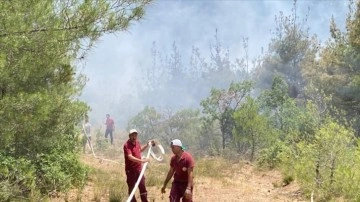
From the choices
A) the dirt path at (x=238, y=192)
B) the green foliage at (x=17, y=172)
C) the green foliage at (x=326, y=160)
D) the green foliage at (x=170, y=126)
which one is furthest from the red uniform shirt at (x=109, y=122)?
the green foliage at (x=17, y=172)

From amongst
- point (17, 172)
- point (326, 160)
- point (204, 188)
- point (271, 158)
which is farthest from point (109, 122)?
point (17, 172)

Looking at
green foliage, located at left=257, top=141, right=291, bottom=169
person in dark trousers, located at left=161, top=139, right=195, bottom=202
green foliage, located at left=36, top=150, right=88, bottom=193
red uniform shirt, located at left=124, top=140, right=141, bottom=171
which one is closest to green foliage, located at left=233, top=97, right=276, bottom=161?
green foliage, located at left=257, top=141, right=291, bottom=169

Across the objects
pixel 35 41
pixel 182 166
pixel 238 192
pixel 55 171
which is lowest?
pixel 238 192

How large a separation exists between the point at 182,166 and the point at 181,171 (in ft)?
0.28

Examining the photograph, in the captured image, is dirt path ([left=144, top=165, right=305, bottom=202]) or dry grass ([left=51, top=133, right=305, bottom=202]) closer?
dry grass ([left=51, top=133, right=305, bottom=202])

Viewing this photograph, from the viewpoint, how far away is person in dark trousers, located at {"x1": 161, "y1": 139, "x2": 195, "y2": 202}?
6266 millimetres

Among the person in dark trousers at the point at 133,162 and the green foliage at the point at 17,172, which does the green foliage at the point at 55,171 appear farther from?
the person in dark trousers at the point at 133,162

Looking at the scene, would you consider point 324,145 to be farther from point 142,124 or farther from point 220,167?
point 142,124

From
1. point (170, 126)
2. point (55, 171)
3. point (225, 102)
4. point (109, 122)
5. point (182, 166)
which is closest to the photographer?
point (182, 166)

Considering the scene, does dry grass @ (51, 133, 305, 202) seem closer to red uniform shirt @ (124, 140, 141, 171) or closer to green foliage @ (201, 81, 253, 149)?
red uniform shirt @ (124, 140, 141, 171)

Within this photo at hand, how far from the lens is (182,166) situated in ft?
20.7

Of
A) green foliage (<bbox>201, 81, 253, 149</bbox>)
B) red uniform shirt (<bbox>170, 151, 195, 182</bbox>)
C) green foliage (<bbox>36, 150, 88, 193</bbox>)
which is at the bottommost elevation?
green foliage (<bbox>36, 150, 88, 193</bbox>)

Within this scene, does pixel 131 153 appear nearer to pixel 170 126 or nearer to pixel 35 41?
pixel 35 41

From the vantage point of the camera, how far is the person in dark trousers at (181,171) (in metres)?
6.27
